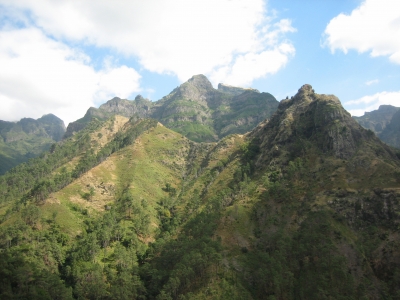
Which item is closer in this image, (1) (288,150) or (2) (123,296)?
(2) (123,296)

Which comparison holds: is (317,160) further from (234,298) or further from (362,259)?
(234,298)

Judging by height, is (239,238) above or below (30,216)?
below

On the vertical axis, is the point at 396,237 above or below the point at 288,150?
below

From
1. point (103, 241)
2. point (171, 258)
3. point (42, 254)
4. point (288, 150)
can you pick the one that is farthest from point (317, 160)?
point (42, 254)

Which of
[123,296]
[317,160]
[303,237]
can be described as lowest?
[123,296]

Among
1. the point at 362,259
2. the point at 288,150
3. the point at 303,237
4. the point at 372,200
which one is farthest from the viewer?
the point at 288,150

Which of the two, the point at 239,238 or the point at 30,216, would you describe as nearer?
the point at 239,238

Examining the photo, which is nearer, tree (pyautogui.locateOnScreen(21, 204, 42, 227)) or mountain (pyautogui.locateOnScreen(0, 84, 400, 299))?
mountain (pyautogui.locateOnScreen(0, 84, 400, 299))

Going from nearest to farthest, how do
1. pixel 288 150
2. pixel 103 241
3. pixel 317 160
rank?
pixel 103 241
pixel 317 160
pixel 288 150

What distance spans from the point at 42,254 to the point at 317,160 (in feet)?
511

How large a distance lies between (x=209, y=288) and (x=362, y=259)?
6223 cm

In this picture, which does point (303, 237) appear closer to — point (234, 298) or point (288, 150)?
point (234, 298)

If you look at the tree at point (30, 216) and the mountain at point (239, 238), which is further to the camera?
the tree at point (30, 216)

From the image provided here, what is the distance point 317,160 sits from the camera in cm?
17388
